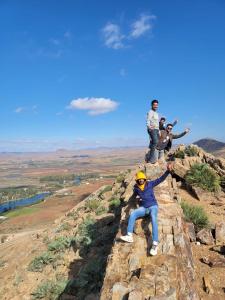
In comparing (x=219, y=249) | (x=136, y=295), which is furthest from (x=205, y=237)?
(x=136, y=295)

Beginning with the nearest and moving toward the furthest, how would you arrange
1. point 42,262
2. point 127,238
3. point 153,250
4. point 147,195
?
point 153,250, point 127,238, point 147,195, point 42,262

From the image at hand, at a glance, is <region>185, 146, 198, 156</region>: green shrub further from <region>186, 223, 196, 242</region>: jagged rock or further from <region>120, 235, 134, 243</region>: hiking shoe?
<region>120, 235, 134, 243</region>: hiking shoe

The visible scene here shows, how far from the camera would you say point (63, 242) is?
1490 cm

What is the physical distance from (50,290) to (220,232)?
6.67 m

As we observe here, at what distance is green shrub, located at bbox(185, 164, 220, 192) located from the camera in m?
15.2

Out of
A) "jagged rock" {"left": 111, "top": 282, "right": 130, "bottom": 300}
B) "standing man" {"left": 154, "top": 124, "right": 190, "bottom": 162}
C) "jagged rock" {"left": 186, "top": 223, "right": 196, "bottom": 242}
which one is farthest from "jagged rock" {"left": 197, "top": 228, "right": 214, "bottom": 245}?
"jagged rock" {"left": 111, "top": 282, "right": 130, "bottom": 300}

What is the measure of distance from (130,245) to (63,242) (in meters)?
7.70

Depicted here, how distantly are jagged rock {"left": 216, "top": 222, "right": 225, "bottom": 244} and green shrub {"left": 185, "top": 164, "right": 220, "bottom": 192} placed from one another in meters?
3.71

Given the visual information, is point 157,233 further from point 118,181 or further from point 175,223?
point 118,181

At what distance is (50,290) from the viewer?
11531 mm

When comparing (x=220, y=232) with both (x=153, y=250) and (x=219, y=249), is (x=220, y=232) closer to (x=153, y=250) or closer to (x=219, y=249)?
(x=219, y=249)

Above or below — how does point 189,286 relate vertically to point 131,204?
below

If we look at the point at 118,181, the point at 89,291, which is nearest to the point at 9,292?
the point at 89,291

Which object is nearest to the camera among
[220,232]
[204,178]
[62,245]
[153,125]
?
[220,232]
